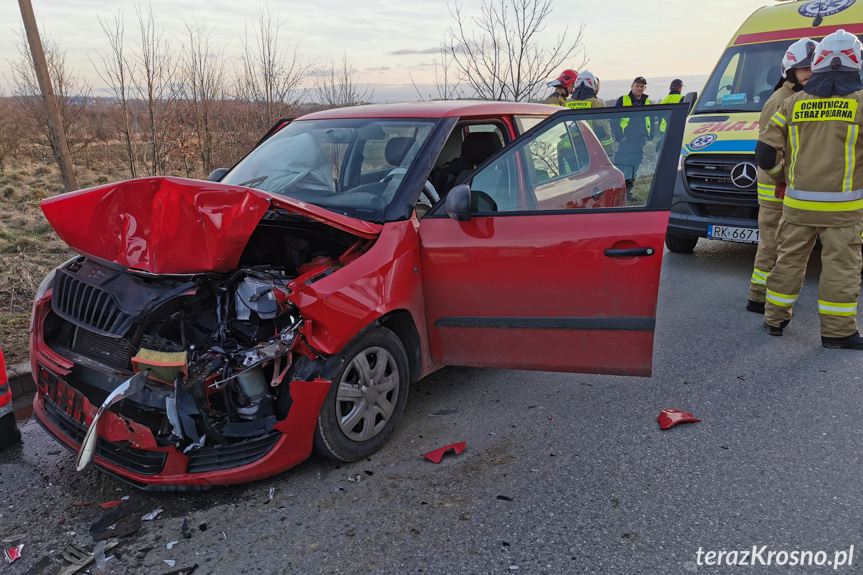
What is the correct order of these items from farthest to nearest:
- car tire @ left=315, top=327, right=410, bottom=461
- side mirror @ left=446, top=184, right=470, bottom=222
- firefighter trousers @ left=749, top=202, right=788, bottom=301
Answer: firefighter trousers @ left=749, top=202, right=788, bottom=301 < side mirror @ left=446, top=184, right=470, bottom=222 < car tire @ left=315, top=327, right=410, bottom=461

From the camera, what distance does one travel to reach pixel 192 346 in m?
2.62

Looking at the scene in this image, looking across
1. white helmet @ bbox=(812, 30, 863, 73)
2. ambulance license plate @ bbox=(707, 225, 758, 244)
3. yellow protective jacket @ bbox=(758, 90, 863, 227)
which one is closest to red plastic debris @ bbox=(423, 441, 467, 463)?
yellow protective jacket @ bbox=(758, 90, 863, 227)

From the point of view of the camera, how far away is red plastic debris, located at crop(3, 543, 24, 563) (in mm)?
2352

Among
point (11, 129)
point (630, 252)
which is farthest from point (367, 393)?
point (11, 129)

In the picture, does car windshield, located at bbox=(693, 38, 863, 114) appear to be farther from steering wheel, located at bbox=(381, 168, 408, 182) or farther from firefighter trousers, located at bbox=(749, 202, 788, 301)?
steering wheel, located at bbox=(381, 168, 408, 182)

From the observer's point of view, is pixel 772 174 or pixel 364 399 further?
pixel 772 174

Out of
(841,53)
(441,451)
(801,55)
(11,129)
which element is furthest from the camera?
(11,129)

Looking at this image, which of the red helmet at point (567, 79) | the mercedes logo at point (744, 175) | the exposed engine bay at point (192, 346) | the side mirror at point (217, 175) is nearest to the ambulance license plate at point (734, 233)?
the mercedes logo at point (744, 175)

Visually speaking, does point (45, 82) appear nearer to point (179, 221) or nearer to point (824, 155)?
point (179, 221)

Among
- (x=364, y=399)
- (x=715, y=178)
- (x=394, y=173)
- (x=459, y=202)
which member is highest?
(x=394, y=173)

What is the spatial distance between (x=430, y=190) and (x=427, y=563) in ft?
6.81

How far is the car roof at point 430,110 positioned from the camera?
3.67 meters

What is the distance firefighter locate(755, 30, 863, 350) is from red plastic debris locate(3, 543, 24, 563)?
191 inches

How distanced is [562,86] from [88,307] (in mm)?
6992
